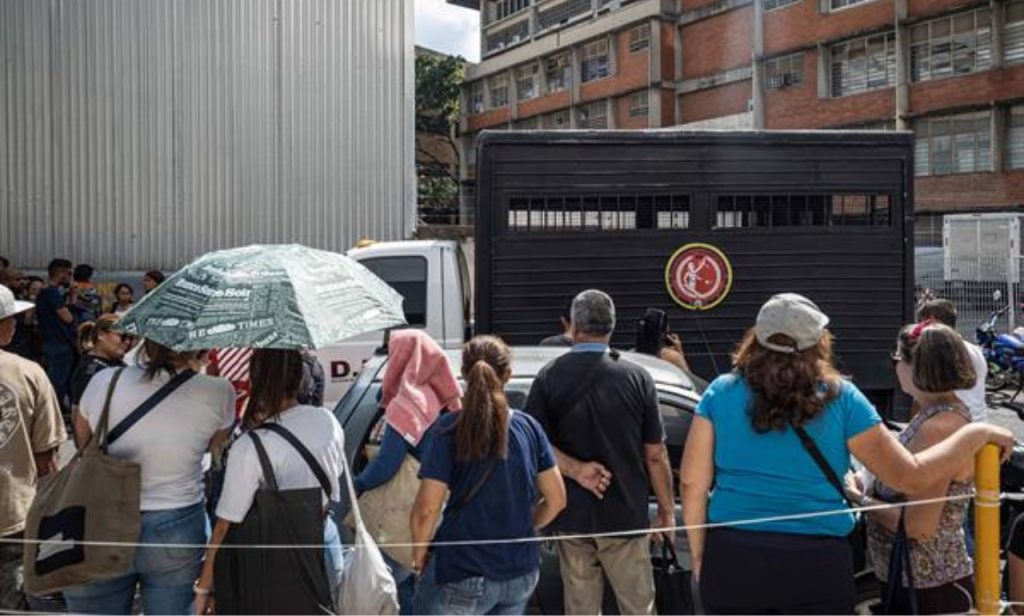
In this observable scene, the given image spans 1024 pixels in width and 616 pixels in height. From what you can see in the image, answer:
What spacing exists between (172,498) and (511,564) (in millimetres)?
1276

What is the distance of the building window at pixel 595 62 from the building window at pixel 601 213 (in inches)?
1608

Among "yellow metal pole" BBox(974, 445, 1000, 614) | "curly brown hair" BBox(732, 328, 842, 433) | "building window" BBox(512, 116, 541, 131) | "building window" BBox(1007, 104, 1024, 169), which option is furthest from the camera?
"building window" BBox(512, 116, 541, 131)

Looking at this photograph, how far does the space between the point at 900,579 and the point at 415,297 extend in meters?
5.58

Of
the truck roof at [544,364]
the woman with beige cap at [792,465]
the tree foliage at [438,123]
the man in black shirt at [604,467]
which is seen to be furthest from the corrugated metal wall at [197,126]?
the tree foliage at [438,123]

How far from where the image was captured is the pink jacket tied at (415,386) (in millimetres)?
3607

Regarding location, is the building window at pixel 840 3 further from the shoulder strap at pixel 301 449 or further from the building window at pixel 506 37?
the shoulder strap at pixel 301 449

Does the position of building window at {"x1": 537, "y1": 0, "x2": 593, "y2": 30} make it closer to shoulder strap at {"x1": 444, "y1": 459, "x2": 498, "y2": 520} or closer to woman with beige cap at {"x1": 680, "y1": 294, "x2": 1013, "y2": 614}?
shoulder strap at {"x1": 444, "y1": 459, "x2": 498, "y2": 520}

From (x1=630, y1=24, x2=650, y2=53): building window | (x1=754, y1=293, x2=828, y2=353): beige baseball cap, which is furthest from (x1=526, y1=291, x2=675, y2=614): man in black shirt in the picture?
(x1=630, y1=24, x2=650, y2=53): building window

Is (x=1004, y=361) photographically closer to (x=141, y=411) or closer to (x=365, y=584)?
(x=365, y=584)

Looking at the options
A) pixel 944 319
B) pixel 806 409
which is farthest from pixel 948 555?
pixel 944 319

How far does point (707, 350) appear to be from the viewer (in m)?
7.83

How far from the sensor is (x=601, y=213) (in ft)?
25.6

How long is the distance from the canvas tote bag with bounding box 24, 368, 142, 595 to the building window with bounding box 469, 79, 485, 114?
54.5 meters

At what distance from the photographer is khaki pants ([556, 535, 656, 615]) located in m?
4.03
